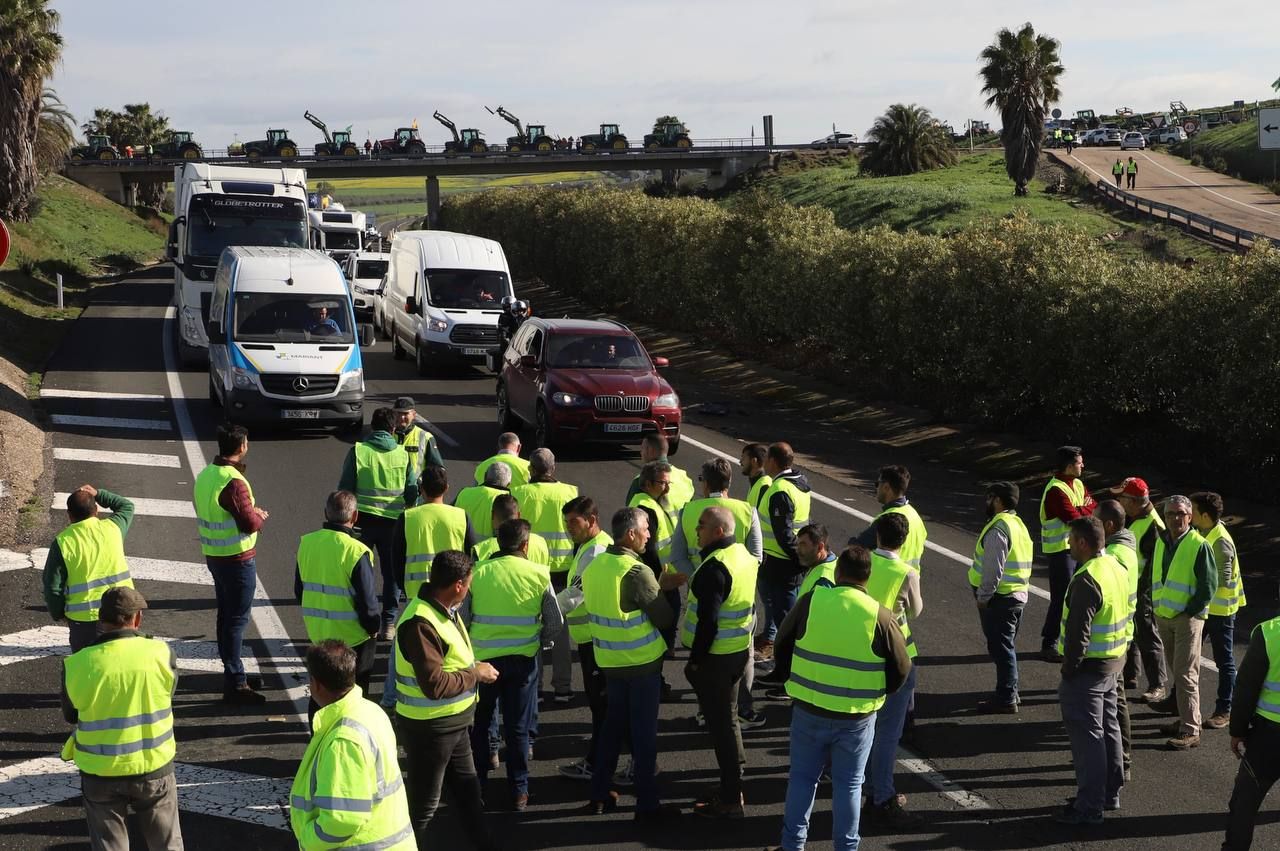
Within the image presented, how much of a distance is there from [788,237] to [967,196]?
40458mm

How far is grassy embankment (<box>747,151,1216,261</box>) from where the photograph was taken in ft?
162

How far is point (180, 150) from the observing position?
8931 cm

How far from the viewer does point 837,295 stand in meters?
26.6

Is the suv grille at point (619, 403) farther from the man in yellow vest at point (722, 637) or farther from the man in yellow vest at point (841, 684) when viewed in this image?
the man in yellow vest at point (841, 684)

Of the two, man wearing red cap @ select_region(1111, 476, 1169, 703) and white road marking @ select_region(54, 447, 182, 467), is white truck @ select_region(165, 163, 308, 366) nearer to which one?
white road marking @ select_region(54, 447, 182, 467)

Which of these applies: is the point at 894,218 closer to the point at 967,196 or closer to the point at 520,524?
the point at 967,196

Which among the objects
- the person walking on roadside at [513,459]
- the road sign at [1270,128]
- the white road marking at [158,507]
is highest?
the road sign at [1270,128]

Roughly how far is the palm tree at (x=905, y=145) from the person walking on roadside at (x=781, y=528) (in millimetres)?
79326

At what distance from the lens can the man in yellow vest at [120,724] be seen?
655 centimetres

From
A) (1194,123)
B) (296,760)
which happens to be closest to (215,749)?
(296,760)

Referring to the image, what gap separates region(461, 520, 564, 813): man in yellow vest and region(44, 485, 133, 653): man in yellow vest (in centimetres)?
254

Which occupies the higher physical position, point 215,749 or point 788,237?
point 788,237

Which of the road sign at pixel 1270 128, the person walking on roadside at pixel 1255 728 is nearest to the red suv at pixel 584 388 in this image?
the person walking on roadside at pixel 1255 728

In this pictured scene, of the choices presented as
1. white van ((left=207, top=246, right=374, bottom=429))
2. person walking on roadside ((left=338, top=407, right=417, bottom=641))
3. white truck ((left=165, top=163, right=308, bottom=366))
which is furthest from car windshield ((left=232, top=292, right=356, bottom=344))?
person walking on roadside ((left=338, top=407, right=417, bottom=641))
